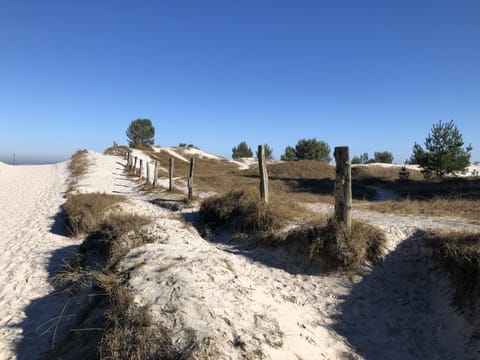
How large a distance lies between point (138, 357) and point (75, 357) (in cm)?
107

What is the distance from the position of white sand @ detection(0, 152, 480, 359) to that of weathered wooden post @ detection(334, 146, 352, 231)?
112 centimetres

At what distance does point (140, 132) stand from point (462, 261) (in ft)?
199

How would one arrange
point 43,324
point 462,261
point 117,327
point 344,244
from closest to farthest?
point 117,327 → point 43,324 → point 462,261 → point 344,244

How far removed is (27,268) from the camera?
7652 mm

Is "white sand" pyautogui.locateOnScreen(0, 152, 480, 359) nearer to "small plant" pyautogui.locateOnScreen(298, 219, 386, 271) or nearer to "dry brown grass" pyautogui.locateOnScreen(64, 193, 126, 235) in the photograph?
"small plant" pyautogui.locateOnScreen(298, 219, 386, 271)

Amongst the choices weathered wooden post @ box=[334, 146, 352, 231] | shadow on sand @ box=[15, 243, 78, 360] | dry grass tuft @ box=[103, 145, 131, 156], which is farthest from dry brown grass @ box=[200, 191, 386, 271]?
dry grass tuft @ box=[103, 145, 131, 156]

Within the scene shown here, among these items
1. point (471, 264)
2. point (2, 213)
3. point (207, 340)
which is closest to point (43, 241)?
point (2, 213)

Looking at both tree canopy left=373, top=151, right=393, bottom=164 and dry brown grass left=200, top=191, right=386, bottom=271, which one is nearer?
dry brown grass left=200, top=191, right=386, bottom=271

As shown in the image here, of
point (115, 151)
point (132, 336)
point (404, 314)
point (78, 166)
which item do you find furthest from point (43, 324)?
point (115, 151)

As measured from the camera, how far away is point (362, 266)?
6117 millimetres

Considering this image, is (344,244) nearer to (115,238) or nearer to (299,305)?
(299,305)

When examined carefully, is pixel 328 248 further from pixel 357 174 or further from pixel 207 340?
pixel 357 174

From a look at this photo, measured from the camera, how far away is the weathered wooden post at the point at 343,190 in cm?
645

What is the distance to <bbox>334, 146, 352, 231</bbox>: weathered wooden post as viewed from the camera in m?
6.45
